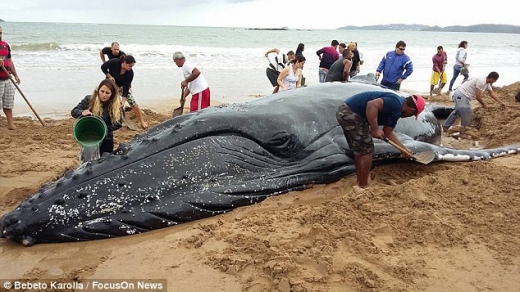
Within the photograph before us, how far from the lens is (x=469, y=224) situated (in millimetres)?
4836

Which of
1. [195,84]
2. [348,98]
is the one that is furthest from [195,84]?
[348,98]

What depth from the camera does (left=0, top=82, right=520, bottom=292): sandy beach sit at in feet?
12.8

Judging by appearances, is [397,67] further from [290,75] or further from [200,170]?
[200,170]

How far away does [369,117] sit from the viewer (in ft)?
19.2

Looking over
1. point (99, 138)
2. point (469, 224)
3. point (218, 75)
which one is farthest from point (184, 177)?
point (218, 75)

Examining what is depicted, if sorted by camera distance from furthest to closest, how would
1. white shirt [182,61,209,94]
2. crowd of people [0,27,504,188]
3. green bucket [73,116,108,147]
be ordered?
white shirt [182,61,209,94] < green bucket [73,116,108,147] < crowd of people [0,27,504,188]

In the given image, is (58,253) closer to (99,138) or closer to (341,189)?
(99,138)

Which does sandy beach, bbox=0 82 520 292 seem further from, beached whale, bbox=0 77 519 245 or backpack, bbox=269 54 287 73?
backpack, bbox=269 54 287 73

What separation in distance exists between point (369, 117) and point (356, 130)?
0.87 ft

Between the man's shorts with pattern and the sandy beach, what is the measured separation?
0.54m

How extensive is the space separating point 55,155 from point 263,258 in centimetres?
586

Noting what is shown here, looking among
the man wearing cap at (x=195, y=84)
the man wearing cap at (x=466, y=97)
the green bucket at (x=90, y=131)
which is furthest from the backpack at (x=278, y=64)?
the green bucket at (x=90, y=131)

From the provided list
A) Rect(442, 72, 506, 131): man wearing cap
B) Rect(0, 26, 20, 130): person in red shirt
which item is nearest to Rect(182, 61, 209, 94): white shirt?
Rect(0, 26, 20, 130): person in red shirt

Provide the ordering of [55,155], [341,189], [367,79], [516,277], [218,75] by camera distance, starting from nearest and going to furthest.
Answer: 1. [516,277]
2. [341,189]
3. [55,155]
4. [367,79]
5. [218,75]
